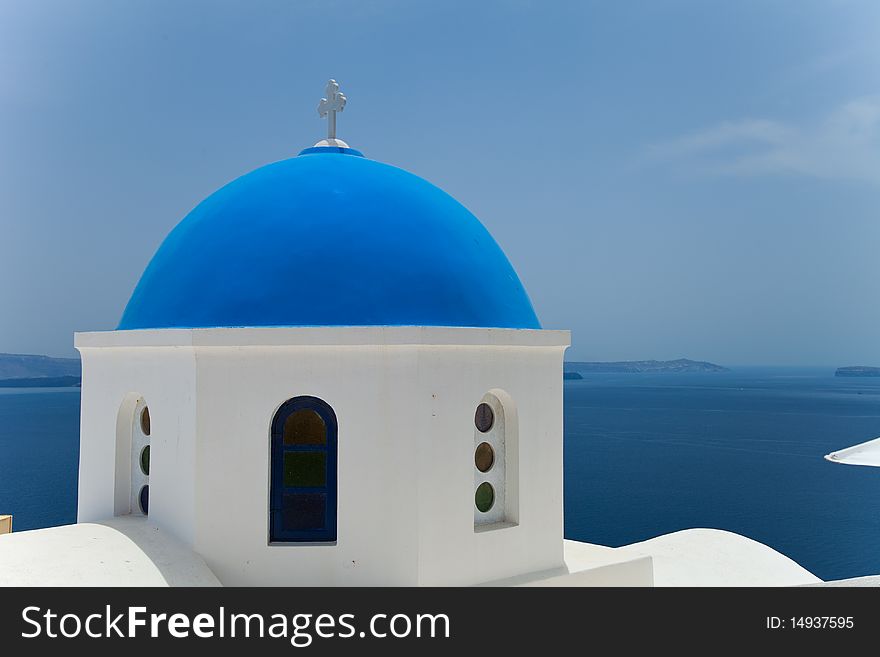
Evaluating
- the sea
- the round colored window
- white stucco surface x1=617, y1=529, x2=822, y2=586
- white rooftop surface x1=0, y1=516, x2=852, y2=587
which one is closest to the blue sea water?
the sea

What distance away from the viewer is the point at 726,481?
162ft

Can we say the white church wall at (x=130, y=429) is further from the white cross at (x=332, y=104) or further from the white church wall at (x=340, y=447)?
the white cross at (x=332, y=104)

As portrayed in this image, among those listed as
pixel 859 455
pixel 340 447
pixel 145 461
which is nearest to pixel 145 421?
pixel 145 461

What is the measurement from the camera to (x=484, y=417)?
23.2ft

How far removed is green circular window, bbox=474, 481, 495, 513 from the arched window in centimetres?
143

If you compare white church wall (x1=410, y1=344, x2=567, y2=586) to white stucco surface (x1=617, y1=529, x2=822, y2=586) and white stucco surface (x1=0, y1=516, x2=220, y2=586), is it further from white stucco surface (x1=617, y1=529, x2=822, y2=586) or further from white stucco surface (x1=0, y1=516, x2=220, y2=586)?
white stucco surface (x1=617, y1=529, x2=822, y2=586)

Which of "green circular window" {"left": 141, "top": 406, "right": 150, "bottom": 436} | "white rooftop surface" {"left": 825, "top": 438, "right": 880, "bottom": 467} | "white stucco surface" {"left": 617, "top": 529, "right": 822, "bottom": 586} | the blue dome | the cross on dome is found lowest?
"white rooftop surface" {"left": 825, "top": 438, "right": 880, "bottom": 467}

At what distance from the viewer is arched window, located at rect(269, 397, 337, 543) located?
634cm

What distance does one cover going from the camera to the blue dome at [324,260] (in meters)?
6.42

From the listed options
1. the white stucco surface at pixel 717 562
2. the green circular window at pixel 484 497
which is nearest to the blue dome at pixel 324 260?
the green circular window at pixel 484 497

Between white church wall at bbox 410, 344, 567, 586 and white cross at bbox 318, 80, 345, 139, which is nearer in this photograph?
white church wall at bbox 410, 344, 567, 586
